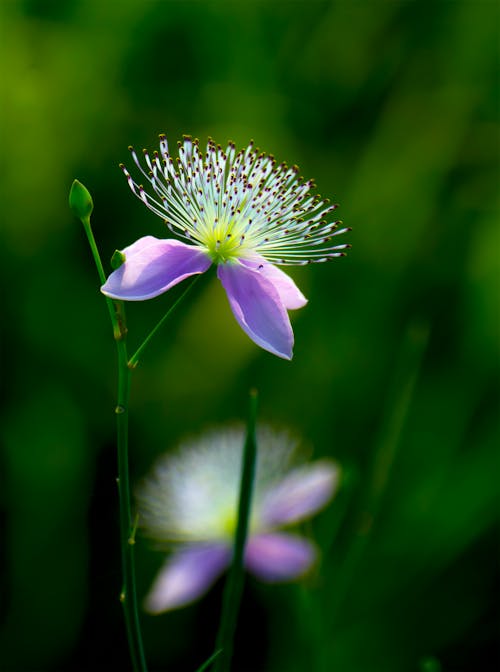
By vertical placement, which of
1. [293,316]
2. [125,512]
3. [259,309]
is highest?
[293,316]

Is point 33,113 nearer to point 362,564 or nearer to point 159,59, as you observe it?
point 159,59

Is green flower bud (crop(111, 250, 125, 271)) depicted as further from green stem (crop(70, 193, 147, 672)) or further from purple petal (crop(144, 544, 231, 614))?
purple petal (crop(144, 544, 231, 614))

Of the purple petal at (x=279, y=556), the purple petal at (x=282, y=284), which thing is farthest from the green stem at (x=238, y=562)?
the purple petal at (x=279, y=556)

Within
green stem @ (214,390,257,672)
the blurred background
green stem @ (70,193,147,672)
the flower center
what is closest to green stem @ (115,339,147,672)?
green stem @ (70,193,147,672)

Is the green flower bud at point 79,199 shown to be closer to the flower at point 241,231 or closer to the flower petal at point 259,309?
the flower at point 241,231

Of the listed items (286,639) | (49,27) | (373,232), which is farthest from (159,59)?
(286,639)

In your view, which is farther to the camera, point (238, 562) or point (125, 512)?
point (238, 562)

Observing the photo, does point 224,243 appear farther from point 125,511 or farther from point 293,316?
point 293,316

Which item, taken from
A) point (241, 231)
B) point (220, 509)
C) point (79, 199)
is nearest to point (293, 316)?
point (220, 509)
